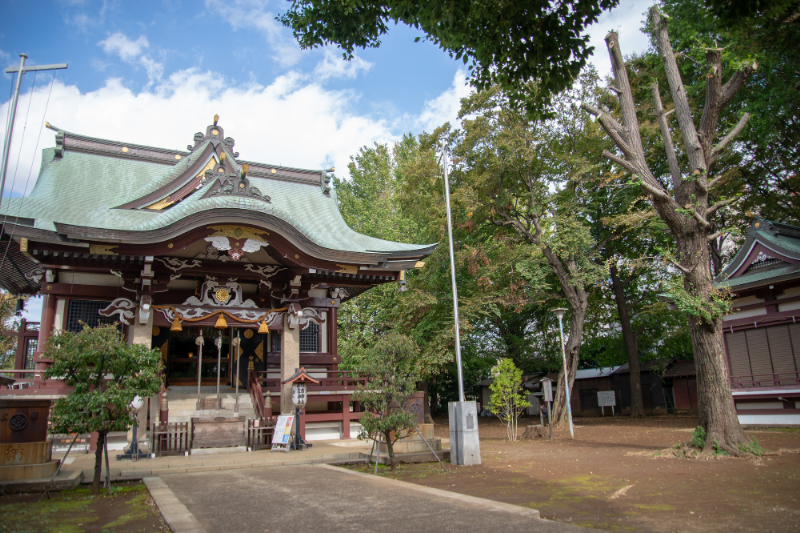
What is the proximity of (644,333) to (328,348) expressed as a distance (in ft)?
64.7

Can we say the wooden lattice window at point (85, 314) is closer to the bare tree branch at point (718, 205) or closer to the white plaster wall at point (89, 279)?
the white plaster wall at point (89, 279)

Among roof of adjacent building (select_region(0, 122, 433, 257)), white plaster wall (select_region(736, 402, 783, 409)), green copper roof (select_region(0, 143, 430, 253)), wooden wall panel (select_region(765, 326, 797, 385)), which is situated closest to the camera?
green copper roof (select_region(0, 143, 430, 253))

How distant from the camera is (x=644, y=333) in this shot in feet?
96.3

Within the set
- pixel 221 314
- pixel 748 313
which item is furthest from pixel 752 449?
pixel 221 314

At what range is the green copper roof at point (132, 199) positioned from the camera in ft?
47.4

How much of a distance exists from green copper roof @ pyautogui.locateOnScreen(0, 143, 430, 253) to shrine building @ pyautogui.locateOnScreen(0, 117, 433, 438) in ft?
0.21

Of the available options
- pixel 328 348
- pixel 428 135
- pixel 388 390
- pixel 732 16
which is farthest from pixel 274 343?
pixel 732 16

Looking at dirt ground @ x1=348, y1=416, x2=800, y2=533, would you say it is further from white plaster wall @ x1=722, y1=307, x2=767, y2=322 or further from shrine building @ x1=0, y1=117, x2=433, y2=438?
shrine building @ x1=0, y1=117, x2=433, y2=438

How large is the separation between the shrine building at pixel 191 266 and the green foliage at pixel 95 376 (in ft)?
18.1

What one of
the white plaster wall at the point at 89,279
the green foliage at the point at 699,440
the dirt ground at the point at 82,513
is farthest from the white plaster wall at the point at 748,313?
the white plaster wall at the point at 89,279

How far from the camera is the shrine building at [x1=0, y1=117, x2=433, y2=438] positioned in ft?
45.4

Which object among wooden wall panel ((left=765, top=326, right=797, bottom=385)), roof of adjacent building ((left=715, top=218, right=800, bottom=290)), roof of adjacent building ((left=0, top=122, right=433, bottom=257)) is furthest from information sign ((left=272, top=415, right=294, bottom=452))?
wooden wall panel ((left=765, top=326, right=797, bottom=385))

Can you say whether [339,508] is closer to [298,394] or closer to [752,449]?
[298,394]

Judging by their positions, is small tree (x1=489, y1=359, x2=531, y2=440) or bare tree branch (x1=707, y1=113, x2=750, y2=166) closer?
bare tree branch (x1=707, y1=113, x2=750, y2=166)
